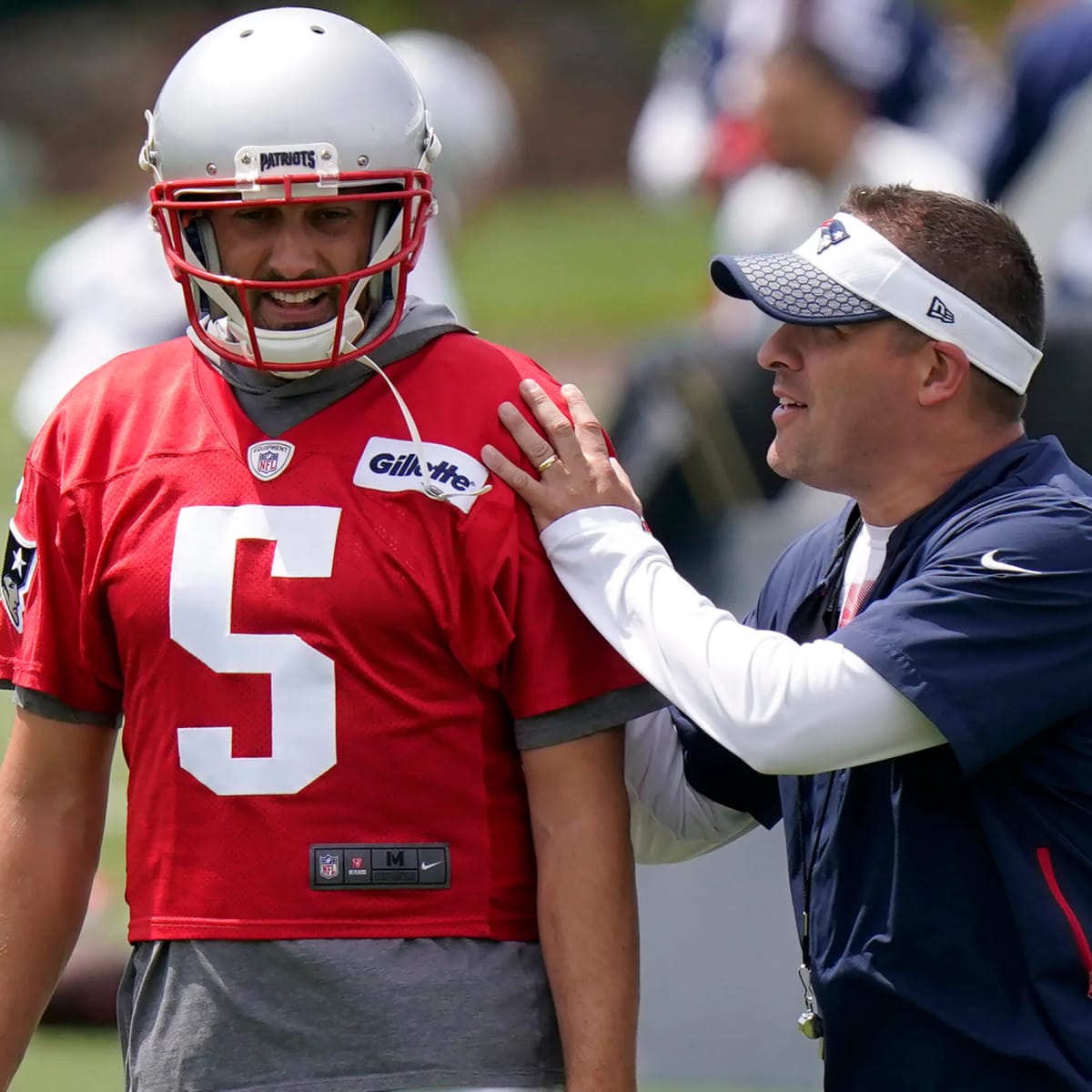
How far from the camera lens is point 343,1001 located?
2.75 m

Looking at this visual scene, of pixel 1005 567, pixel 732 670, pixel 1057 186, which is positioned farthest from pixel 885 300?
pixel 1057 186

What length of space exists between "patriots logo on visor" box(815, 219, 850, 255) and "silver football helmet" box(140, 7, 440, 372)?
58cm

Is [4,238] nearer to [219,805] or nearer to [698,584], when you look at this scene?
[698,584]

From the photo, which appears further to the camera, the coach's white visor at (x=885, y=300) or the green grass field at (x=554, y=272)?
the green grass field at (x=554, y=272)

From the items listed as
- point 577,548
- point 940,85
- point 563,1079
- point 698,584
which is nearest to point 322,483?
point 577,548

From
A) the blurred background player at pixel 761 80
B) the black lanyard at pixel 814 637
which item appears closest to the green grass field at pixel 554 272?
the blurred background player at pixel 761 80

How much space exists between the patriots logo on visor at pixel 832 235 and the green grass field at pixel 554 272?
10094 mm

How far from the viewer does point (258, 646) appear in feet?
9.10

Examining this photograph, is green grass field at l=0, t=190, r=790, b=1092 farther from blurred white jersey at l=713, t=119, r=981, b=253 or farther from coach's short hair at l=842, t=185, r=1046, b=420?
coach's short hair at l=842, t=185, r=1046, b=420

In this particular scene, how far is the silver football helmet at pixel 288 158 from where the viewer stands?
279cm

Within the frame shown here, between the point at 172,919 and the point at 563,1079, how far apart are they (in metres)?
0.53

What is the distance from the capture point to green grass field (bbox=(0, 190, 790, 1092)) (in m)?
18.6

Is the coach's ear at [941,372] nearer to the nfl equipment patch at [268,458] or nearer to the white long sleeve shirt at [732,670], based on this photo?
the white long sleeve shirt at [732,670]

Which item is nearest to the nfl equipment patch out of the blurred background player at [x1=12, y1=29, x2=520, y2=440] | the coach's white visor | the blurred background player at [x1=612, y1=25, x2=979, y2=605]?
the coach's white visor
